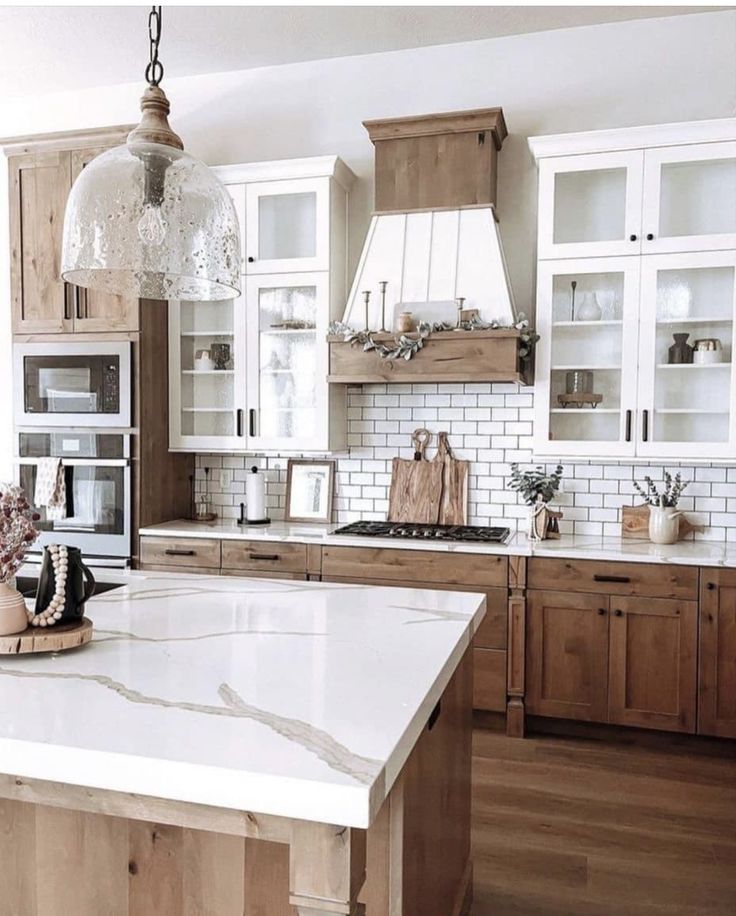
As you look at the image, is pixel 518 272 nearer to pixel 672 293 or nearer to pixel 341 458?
pixel 672 293

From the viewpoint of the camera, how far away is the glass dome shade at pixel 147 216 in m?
1.69

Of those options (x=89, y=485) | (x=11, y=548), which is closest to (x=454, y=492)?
(x=89, y=485)

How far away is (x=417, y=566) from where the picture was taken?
3.48m

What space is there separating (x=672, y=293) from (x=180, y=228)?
249 centimetres

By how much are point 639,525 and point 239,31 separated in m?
3.14

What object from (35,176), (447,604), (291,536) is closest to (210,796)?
(447,604)

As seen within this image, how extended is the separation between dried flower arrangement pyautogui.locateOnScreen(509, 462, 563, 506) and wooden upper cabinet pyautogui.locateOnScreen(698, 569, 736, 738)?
0.78 m

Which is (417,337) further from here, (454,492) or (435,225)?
(454,492)

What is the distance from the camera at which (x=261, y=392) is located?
392 cm

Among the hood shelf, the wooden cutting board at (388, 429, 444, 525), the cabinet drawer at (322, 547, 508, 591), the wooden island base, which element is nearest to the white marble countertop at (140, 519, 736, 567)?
the cabinet drawer at (322, 547, 508, 591)

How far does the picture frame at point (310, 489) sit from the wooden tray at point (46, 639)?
2.50 m

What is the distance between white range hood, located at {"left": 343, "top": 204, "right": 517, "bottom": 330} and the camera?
3559 mm

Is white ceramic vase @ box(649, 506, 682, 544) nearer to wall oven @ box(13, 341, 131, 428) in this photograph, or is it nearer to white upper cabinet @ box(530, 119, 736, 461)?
white upper cabinet @ box(530, 119, 736, 461)

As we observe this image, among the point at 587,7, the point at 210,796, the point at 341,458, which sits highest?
the point at 587,7
